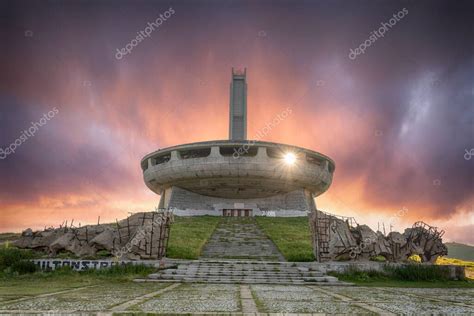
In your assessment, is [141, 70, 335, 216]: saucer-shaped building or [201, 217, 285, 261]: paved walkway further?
[141, 70, 335, 216]: saucer-shaped building

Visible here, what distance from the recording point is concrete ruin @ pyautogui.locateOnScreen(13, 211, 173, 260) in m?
14.8

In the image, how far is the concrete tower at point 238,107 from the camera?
46.8m

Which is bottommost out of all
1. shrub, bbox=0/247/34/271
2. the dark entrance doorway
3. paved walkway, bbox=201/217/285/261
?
shrub, bbox=0/247/34/271

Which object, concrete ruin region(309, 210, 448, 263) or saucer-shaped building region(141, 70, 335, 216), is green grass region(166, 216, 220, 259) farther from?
saucer-shaped building region(141, 70, 335, 216)

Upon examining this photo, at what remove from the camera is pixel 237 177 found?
125 ft

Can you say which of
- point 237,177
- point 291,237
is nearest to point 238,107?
point 237,177

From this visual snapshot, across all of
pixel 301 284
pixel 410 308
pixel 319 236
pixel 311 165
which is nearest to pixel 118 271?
pixel 301 284

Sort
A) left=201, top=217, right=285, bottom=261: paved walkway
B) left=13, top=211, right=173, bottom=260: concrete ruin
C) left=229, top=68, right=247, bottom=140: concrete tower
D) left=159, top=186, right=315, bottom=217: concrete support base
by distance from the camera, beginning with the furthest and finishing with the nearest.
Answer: left=229, top=68, right=247, bottom=140: concrete tower, left=159, top=186, right=315, bottom=217: concrete support base, left=201, top=217, right=285, bottom=261: paved walkway, left=13, top=211, right=173, bottom=260: concrete ruin

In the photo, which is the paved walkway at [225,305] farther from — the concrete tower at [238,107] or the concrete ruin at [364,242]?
the concrete tower at [238,107]

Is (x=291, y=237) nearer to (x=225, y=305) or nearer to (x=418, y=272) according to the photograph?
(x=418, y=272)

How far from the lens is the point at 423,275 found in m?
13.2

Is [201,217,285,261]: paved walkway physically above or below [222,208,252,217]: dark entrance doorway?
below

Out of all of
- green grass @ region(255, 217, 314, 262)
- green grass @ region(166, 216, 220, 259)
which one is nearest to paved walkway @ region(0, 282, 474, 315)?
green grass @ region(255, 217, 314, 262)

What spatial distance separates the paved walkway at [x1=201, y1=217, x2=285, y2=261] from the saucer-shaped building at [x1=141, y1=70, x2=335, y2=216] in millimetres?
10328
